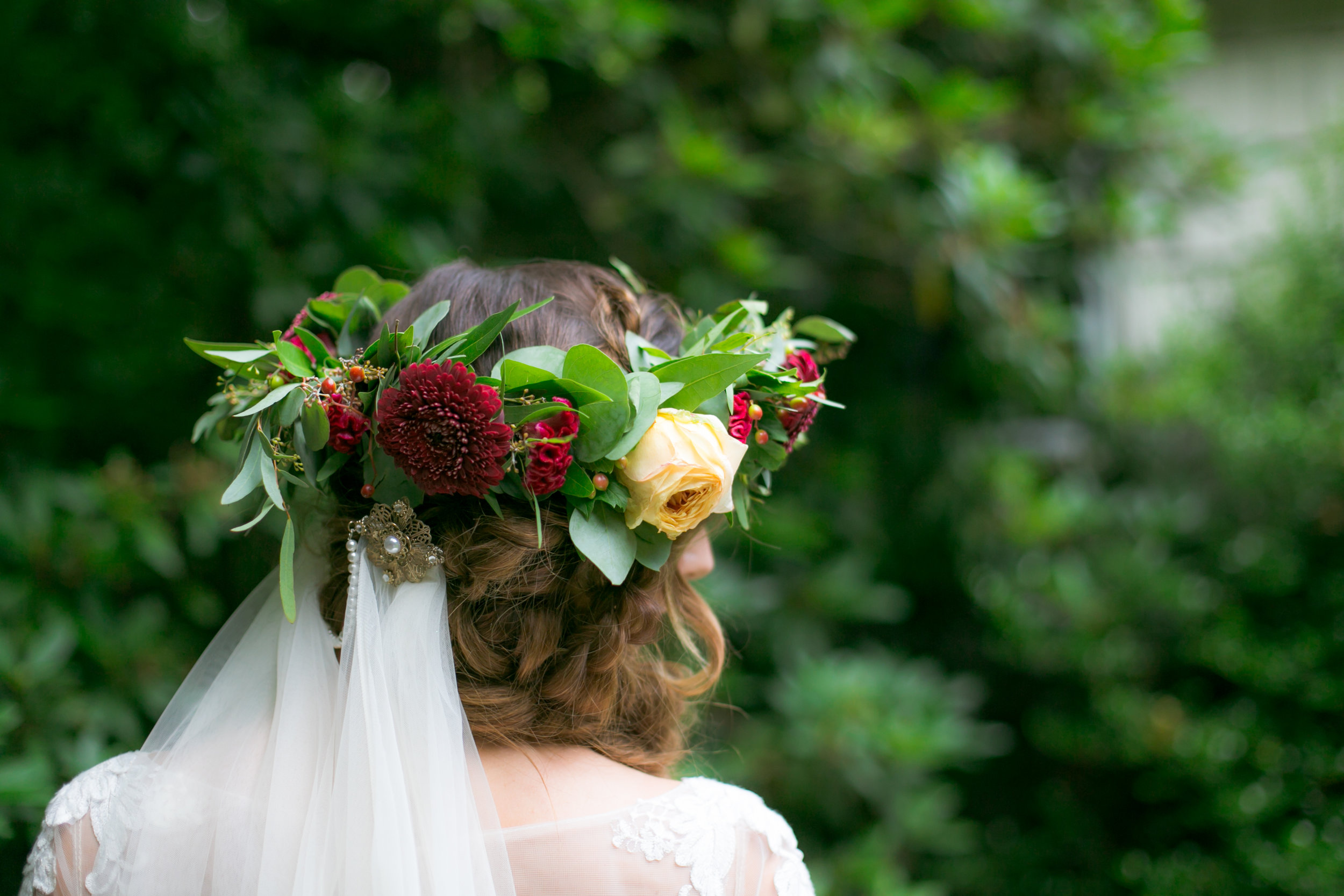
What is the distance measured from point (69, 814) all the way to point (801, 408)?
37.9 inches

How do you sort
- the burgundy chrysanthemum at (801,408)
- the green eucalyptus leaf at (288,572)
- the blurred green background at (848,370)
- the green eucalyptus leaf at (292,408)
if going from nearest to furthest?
1. the green eucalyptus leaf at (288,572)
2. the green eucalyptus leaf at (292,408)
3. the burgundy chrysanthemum at (801,408)
4. the blurred green background at (848,370)

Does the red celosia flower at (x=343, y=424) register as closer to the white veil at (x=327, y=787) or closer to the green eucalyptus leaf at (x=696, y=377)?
the white veil at (x=327, y=787)

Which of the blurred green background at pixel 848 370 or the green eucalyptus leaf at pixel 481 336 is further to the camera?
the blurred green background at pixel 848 370

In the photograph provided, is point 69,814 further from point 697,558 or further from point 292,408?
point 697,558

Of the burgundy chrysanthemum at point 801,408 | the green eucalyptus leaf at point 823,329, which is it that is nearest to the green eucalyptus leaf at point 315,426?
the burgundy chrysanthemum at point 801,408

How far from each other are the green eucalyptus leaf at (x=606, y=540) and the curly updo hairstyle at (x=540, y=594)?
0.05 meters

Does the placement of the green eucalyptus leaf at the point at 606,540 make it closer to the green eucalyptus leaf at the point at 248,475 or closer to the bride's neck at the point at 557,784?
the bride's neck at the point at 557,784

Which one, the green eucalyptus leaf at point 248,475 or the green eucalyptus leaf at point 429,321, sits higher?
the green eucalyptus leaf at point 429,321

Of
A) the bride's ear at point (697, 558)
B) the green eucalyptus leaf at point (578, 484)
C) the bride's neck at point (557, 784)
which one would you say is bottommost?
the bride's neck at point (557, 784)

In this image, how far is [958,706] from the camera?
7.41 ft

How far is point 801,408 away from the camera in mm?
1159

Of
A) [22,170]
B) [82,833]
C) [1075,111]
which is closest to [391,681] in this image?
[82,833]

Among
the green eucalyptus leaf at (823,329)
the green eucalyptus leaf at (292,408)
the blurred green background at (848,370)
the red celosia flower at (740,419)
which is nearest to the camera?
the green eucalyptus leaf at (292,408)

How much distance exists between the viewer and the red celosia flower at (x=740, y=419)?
106 cm
